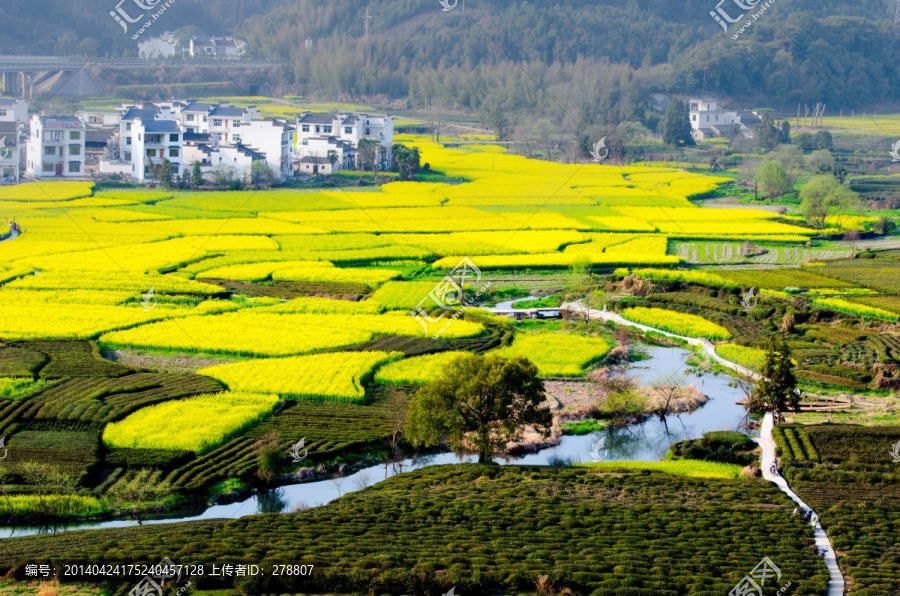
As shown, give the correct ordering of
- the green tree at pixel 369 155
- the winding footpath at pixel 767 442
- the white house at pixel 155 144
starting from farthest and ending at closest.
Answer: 1. the green tree at pixel 369 155
2. the white house at pixel 155 144
3. the winding footpath at pixel 767 442

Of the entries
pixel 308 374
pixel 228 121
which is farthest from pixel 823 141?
pixel 308 374

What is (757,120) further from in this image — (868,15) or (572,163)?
(868,15)

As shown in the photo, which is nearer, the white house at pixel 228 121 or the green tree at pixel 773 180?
the green tree at pixel 773 180

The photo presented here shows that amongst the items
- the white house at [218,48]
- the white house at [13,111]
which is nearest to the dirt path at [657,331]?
the white house at [13,111]

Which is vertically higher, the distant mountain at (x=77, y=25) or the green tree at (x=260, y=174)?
the distant mountain at (x=77, y=25)

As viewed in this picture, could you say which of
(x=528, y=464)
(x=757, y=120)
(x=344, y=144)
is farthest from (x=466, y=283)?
(x=757, y=120)

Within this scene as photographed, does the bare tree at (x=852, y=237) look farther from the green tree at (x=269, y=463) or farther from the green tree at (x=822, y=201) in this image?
the green tree at (x=269, y=463)
